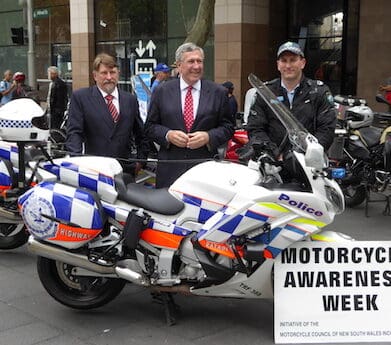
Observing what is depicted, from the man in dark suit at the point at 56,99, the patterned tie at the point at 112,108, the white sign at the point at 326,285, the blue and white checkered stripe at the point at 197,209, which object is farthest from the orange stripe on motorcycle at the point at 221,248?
the man in dark suit at the point at 56,99

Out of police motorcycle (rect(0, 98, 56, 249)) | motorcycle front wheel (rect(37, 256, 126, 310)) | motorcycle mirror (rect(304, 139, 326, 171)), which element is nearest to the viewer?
motorcycle mirror (rect(304, 139, 326, 171))

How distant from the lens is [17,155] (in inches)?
207

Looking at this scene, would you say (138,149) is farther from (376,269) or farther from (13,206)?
(376,269)

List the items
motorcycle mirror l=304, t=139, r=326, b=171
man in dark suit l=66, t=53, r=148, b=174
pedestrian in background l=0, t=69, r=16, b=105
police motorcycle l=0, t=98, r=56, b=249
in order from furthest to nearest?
1. pedestrian in background l=0, t=69, r=16, b=105
2. police motorcycle l=0, t=98, r=56, b=249
3. man in dark suit l=66, t=53, r=148, b=174
4. motorcycle mirror l=304, t=139, r=326, b=171

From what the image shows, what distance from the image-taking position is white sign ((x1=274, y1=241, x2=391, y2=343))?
355 centimetres

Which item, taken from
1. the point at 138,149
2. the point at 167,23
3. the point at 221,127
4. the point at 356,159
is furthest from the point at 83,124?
the point at 167,23

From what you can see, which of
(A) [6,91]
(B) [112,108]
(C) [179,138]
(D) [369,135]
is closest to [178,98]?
(C) [179,138]

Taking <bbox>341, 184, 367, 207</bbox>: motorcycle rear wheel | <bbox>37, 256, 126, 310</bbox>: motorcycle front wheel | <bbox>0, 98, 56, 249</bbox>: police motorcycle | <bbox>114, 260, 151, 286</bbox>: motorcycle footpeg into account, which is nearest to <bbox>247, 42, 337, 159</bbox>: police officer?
<bbox>114, 260, 151, 286</bbox>: motorcycle footpeg

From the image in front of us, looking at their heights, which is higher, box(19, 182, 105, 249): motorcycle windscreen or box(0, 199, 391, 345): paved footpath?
box(19, 182, 105, 249): motorcycle windscreen

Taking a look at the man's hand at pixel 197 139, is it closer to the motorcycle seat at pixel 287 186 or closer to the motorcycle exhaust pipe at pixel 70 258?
the motorcycle seat at pixel 287 186

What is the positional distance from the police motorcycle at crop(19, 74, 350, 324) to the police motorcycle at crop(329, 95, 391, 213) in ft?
12.8

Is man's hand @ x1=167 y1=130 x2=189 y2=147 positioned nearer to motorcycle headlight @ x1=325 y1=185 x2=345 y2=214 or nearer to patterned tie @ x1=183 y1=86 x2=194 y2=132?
patterned tie @ x1=183 y1=86 x2=194 y2=132

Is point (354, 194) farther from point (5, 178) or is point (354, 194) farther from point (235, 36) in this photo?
point (235, 36)

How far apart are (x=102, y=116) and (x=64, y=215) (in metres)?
1.19
